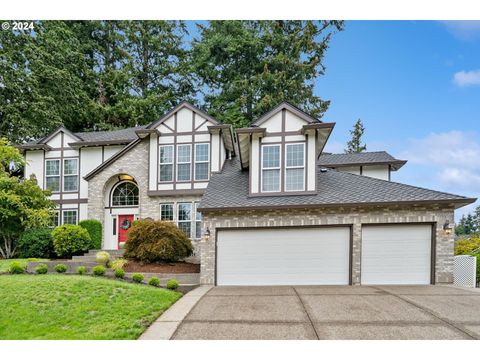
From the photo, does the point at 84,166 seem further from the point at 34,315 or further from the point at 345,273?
the point at 345,273

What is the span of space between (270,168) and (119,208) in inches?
338

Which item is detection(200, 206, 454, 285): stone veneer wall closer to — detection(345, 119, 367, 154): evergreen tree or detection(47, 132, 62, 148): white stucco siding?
detection(47, 132, 62, 148): white stucco siding

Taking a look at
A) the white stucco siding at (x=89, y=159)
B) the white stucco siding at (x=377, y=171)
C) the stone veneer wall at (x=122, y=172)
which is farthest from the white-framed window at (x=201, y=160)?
the white stucco siding at (x=377, y=171)

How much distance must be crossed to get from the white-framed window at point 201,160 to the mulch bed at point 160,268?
4.61 meters

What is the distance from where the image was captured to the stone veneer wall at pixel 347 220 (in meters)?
9.52

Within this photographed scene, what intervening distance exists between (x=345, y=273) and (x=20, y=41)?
22.0 meters

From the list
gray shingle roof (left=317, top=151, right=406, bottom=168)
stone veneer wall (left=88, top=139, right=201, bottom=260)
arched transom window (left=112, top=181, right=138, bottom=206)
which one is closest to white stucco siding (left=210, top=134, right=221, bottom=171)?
stone veneer wall (left=88, top=139, right=201, bottom=260)

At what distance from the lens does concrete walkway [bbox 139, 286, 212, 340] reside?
536cm

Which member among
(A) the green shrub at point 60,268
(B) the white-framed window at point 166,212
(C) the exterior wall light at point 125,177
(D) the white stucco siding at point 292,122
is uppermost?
(D) the white stucco siding at point 292,122

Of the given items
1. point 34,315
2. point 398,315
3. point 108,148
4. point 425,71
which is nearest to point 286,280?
point 398,315

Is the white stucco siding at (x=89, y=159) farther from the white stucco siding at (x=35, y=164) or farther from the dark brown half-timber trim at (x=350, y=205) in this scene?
the dark brown half-timber trim at (x=350, y=205)

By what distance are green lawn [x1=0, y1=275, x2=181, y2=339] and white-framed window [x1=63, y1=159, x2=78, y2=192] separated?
8.70 m

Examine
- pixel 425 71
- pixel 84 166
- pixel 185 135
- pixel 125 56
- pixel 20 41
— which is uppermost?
pixel 125 56

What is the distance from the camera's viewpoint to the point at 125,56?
27.0 metres
